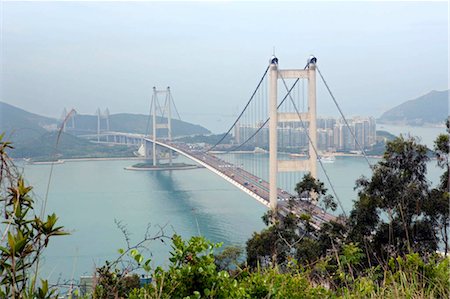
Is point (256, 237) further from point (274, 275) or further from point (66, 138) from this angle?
point (66, 138)

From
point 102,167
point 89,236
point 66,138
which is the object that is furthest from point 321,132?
point 89,236

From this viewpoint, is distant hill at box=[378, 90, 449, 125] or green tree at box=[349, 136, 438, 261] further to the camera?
distant hill at box=[378, 90, 449, 125]

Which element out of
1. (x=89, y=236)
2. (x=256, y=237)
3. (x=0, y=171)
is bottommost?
(x=89, y=236)

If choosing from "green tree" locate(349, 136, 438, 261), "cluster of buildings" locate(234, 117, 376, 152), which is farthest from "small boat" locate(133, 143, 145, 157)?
"green tree" locate(349, 136, 438, 261)

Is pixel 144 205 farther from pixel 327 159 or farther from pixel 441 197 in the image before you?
pixel 441 197

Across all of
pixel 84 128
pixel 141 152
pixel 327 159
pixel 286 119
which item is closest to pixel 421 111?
pixel 327 159

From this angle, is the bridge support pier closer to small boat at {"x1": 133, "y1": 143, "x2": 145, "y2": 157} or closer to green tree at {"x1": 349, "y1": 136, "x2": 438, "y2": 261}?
green tree at {"x1": 349, "y1": 136, "x2": 438, "y2": 261}
